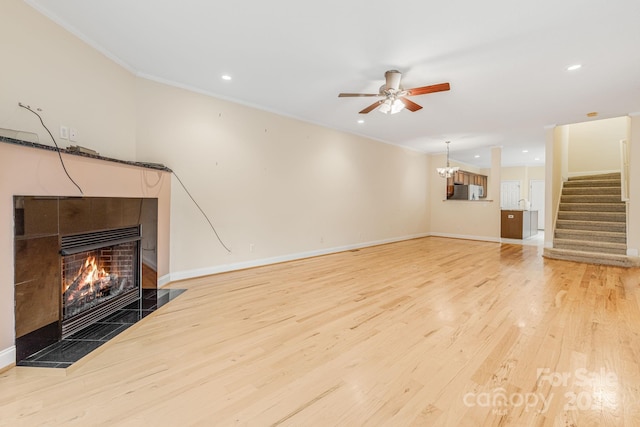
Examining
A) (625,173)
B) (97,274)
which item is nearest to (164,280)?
(97,274)

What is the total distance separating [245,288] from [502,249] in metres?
6.21

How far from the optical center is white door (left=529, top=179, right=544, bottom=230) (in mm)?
10445

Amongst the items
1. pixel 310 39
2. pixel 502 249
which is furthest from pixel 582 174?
pixel 310 39

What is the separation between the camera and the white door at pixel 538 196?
34.3 ft

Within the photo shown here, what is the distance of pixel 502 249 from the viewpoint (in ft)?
Answer: 21.4

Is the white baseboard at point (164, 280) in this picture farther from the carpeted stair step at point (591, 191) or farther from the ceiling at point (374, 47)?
the carpeted stair step at point (591, 191)

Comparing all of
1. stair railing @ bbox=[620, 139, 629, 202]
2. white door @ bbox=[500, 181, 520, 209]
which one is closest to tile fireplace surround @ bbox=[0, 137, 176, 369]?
stair railing @ bbox=[620, 139, 629, 202]

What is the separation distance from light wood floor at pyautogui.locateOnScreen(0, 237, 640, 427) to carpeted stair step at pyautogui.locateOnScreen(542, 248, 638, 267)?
6.78 feet

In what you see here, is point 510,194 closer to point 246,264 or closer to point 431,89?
point 431,89

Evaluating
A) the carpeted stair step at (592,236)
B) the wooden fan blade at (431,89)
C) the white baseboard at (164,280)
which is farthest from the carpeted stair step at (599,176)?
the white baseboard at (164,280)

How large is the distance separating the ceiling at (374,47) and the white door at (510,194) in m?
7.00

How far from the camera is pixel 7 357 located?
1783 mm

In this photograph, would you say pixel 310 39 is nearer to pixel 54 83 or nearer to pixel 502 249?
pixel 54 83

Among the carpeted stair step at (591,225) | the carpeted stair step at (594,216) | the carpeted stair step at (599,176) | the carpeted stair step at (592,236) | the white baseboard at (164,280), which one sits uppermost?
the carpeted stair step at (599,176)
